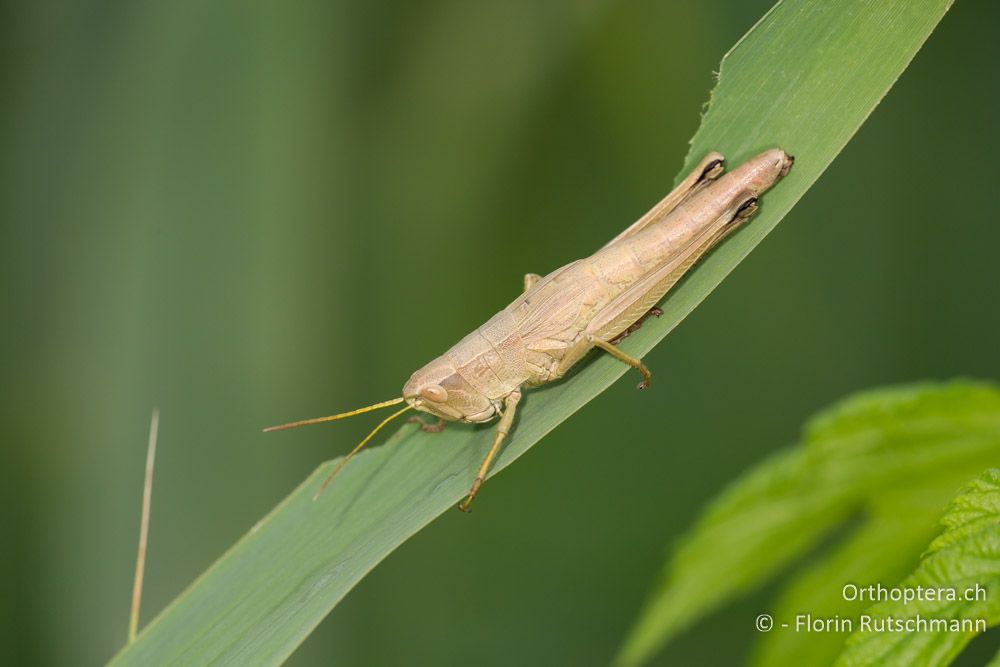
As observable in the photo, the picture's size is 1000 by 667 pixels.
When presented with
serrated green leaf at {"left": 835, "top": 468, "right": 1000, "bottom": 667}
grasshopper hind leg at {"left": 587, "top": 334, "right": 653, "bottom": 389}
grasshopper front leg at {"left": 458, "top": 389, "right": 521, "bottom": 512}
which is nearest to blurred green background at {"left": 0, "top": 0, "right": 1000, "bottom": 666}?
grasshopper front leg at {"left": 458, "top": 389, "right": 521, "bottom": 512}

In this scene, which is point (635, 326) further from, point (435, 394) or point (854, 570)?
point (854, 570)

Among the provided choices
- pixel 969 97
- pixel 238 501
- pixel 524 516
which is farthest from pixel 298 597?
pixel 969 97

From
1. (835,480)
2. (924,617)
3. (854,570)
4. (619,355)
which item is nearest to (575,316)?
(619,355)

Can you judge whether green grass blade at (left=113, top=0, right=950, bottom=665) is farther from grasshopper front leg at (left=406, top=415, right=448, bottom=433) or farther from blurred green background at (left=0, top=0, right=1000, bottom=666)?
blurred green background at (left=0, top=0, right=1000, bottom=666)

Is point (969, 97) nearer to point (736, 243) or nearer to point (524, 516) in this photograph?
point (736, 243)

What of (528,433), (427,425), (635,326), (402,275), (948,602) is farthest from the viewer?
(402,275)

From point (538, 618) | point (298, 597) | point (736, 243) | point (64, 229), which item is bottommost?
point (538, 618)

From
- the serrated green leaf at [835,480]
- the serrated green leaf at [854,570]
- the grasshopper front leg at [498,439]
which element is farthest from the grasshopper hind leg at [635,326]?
the serrated green leaf at [854,570]
